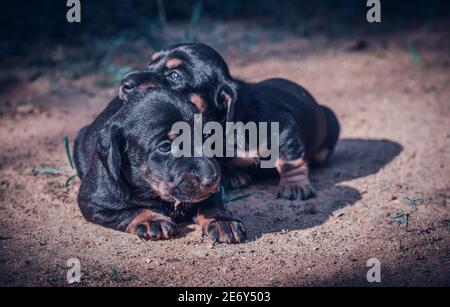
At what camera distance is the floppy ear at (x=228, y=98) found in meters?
5.19

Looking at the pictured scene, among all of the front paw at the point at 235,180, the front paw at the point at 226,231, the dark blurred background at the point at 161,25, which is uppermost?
the dark blurred background at the point at 161,25

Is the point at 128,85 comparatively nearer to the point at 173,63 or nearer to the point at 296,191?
the point at 173,63

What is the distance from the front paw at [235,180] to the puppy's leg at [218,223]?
0.94 meters

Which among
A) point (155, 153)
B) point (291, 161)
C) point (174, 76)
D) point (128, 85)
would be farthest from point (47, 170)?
point (291, 161)

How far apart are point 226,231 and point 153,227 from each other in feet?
1.61

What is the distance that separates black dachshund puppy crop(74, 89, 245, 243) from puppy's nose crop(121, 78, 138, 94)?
10.0 inches

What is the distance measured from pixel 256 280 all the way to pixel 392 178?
7.87 ft

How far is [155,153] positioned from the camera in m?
4.27

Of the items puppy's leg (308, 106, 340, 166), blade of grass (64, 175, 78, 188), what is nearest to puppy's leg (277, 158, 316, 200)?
puppy's leg (308, 106, 340, 166)

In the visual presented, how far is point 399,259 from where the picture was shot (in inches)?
157

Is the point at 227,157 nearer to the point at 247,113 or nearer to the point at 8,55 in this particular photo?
the point at 247,113

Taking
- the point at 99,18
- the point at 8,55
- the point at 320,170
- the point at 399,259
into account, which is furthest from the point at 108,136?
the point at 99,18

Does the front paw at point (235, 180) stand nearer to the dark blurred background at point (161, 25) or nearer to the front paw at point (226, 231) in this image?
the front paw at point (226, 231)

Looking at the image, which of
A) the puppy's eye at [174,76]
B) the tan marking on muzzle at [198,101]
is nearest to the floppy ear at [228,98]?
the tan marking on muzzle at [198,101]
